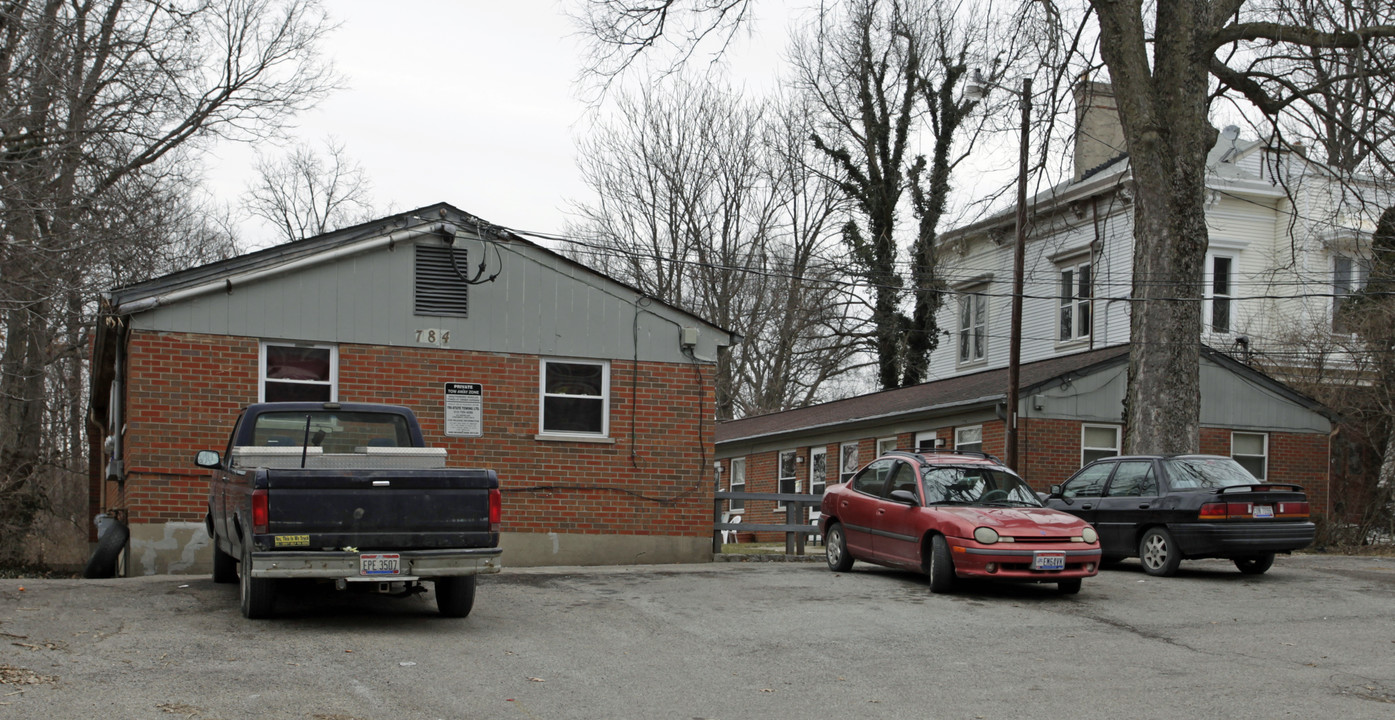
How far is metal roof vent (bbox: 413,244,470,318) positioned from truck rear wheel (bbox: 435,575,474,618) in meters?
6.88

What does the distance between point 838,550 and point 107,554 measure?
885 cm

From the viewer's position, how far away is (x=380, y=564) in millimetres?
9734

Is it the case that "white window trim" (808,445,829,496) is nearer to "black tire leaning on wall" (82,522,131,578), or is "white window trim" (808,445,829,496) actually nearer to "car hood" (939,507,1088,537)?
"car hood" (939,507,1088,537)

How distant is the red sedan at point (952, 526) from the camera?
1289cm

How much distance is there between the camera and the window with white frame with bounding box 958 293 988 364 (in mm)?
34531

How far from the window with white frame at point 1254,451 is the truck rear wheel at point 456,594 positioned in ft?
65.1

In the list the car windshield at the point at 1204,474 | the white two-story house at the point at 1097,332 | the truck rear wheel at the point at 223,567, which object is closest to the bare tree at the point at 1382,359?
the white two-story house at the point at 1097,332

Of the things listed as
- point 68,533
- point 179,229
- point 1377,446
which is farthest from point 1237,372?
point 179,229

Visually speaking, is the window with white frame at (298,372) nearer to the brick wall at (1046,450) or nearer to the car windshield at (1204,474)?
the car windshield at (1204,474)

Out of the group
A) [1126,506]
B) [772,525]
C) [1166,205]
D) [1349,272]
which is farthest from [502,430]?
[1349,272]

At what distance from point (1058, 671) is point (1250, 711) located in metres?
1.53

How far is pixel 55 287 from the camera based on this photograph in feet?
57.8

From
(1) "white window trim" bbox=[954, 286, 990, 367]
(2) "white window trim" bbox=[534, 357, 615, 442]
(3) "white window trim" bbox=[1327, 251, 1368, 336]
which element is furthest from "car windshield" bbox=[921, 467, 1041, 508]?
(1) "white window trim" bbox=[954, 286, 990, 367]

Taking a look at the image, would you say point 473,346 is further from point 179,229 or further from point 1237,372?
point 179,229
